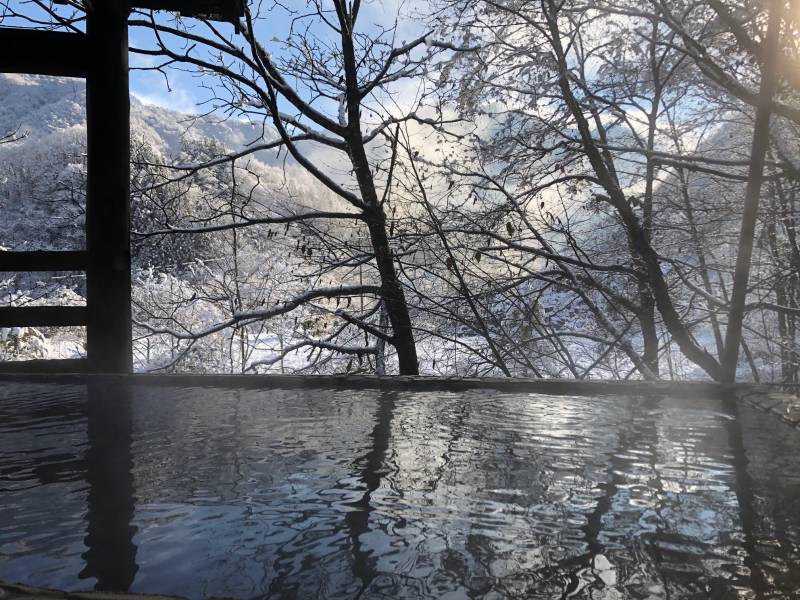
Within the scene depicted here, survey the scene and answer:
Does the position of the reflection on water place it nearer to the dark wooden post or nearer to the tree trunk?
the tree trunk

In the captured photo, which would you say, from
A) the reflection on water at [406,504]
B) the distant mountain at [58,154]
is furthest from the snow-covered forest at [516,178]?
the reflection on water at [406,504]

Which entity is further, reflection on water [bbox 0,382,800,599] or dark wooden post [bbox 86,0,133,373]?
dark wooden post [bbox 86,0,133,373]

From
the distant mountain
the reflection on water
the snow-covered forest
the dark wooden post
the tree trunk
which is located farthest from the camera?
the distant mountain

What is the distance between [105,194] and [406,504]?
226 centimetres

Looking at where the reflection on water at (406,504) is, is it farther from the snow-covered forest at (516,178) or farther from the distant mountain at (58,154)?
the distant mountain at (58,154)

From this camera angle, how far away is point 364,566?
0.56 metres

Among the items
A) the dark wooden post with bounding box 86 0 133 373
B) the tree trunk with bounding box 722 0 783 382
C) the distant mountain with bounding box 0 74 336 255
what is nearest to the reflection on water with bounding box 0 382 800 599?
the tree trunk with bounding box 722 0 783 382

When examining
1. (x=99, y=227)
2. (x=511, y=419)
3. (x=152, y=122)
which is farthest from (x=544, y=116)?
(x=152, y=122)

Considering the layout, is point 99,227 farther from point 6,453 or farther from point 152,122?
point 152,122

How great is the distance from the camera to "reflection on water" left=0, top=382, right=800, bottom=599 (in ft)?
1.79

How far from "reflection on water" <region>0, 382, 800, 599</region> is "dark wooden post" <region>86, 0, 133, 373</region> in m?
1.18

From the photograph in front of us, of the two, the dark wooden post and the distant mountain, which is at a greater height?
the distant mountain

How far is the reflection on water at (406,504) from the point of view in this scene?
0.55 m

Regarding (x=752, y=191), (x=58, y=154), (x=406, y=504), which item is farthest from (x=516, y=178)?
(x=58, y=154)
